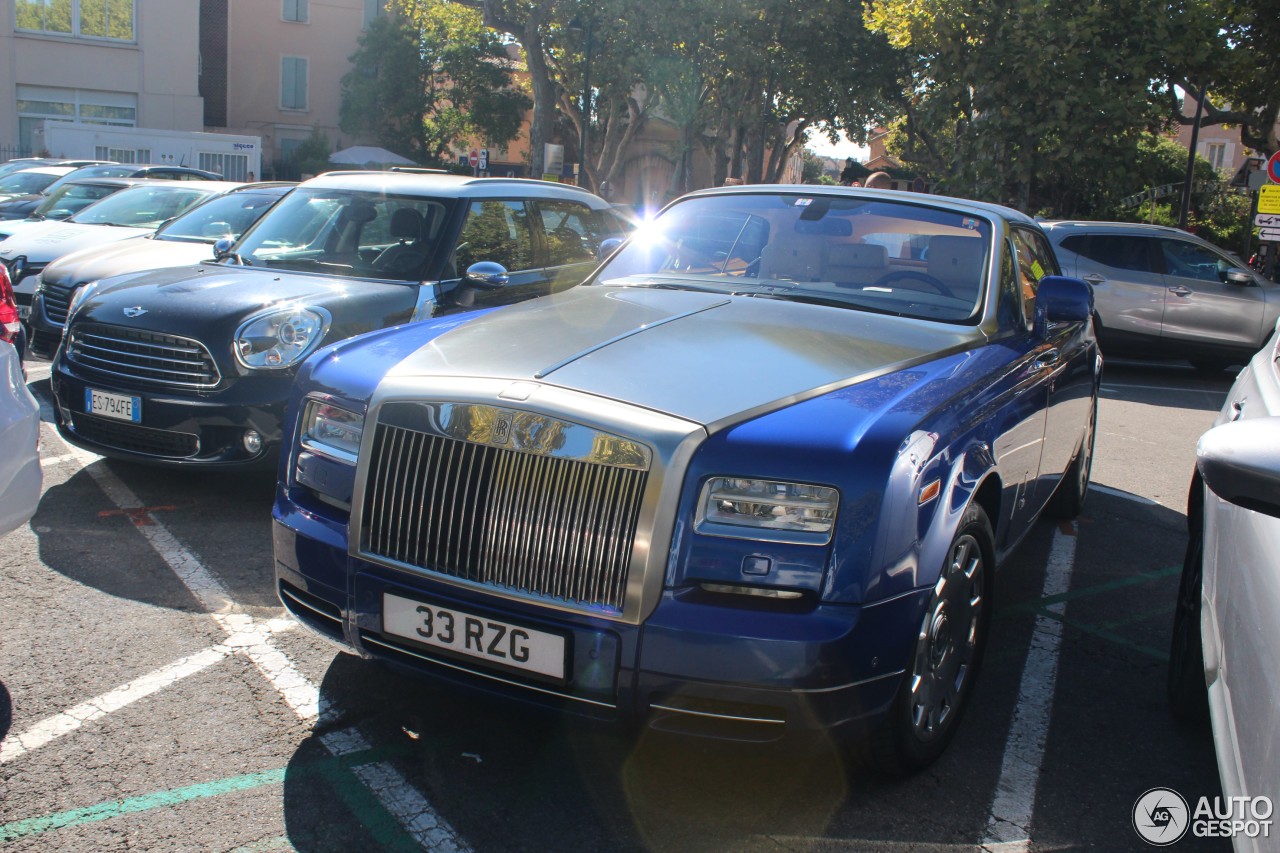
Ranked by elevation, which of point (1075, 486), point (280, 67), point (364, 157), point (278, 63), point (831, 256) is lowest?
point (1075, 486)

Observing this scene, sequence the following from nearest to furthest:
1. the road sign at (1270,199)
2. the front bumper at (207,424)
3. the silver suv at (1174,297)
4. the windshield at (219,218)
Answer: the front bumper at (207,424) < the windshield at (219,218) < the silver suv at (1174,297) < the road sign at (1270,199)

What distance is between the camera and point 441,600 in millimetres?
3074

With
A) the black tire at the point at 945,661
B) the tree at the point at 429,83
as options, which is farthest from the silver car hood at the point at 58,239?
the tree at the point at 429,83

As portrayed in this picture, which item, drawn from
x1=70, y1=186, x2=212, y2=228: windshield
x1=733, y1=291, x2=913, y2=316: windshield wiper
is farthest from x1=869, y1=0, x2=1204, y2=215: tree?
x1=733, y1=291, x2=913, y2=316: windshield wiper

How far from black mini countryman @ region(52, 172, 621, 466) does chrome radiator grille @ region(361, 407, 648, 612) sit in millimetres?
2662

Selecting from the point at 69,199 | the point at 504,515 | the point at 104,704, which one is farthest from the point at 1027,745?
the point at 69,199

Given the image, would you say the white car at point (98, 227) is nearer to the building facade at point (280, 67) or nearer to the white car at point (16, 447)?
the white car at point (16, 447)

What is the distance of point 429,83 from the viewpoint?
49.3 m

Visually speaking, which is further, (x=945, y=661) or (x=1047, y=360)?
(x=1047, y=360)

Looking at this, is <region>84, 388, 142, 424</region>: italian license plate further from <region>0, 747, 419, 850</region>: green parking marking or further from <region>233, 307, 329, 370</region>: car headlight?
<region>0, 747, 419, 850</region>: green parking marking

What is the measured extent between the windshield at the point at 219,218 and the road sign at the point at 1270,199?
44.2ft

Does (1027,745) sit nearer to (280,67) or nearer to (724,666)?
(724,666)

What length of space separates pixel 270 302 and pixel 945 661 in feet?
13.0

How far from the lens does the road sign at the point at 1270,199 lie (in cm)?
1609
